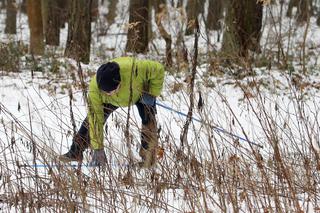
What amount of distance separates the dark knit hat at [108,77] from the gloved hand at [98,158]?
1.34 meters

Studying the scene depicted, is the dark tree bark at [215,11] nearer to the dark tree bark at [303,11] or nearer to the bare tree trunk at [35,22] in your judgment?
the dark tree bark at [303,11]

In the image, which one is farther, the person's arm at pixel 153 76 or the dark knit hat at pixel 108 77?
the person's arm at pixel 153 76

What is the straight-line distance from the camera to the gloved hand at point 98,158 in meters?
3.29

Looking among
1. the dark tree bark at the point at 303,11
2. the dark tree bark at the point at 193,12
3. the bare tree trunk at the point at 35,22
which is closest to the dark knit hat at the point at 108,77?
the dark tree bark at the point at 193,12

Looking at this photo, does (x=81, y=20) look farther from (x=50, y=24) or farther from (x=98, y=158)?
(x=98, y=158)

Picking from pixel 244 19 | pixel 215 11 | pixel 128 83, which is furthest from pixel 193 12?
pixel 215 11

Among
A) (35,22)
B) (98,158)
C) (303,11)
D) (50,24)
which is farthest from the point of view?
(303,11)

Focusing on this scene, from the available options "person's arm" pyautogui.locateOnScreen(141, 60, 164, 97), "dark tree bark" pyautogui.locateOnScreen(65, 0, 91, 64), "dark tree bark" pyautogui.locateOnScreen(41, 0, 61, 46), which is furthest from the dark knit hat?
"dark tree bark" pyautogui.locateOnScreen(41, 0, 61, 46)

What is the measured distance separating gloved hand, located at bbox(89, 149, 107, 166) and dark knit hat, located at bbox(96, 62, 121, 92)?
1.34 meters

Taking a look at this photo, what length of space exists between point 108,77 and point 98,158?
153 cm

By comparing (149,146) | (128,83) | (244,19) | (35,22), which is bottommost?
(149,146)

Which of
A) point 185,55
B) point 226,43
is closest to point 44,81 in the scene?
point 226,43

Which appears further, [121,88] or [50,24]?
[50,24]

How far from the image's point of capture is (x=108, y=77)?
15.6 feet
